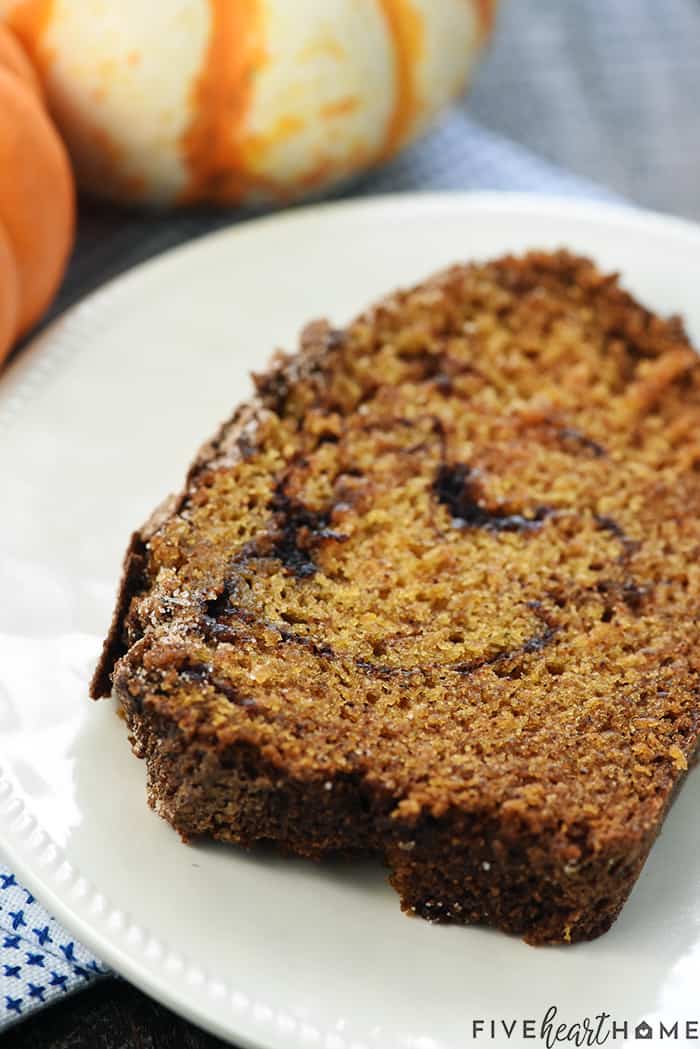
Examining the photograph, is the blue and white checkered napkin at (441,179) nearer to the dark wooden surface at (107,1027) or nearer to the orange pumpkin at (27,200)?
the orange pumpkin at (27,200)

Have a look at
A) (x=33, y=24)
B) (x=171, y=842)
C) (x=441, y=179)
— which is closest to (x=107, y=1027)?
(x=171, y=842)

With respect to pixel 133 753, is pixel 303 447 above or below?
above

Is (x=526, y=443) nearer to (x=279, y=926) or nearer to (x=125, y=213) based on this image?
(x=279, y=926)

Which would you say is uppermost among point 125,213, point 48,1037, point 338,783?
point 338,783

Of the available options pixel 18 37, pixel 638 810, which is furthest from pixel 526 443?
pixel 18 37

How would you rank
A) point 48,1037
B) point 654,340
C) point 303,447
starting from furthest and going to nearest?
point 654,340 < point 303,447 < point 48,1037

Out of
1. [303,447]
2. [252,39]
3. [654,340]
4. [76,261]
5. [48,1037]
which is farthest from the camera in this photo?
[76,261]
